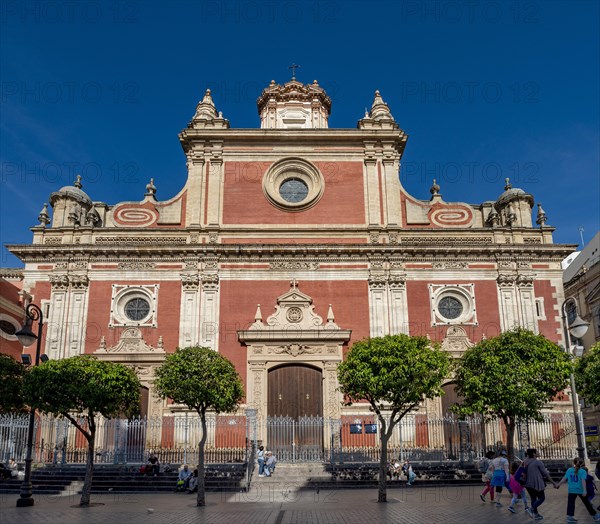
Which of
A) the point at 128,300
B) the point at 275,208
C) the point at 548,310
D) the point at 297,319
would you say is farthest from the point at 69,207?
→ the point at 548,310

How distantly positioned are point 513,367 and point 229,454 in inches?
468

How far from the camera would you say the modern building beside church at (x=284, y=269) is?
86.7 ft

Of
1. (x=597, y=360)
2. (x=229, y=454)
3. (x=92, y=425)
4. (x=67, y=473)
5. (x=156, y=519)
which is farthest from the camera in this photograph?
(x=229, y=454)

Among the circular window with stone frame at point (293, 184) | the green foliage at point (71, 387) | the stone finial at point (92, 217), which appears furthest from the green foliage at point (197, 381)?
the stone finial at point (92, 217)

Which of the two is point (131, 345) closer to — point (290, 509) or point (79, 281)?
point (79, 281)

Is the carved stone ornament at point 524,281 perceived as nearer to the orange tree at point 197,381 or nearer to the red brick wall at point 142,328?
the orange tree at point 197,381

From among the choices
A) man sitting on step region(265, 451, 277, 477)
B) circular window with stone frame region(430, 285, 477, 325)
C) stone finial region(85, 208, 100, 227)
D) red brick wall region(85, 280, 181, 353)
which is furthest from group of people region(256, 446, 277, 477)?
stone finial region(85, 208, 100, 227)

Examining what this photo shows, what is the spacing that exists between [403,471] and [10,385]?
1474cm

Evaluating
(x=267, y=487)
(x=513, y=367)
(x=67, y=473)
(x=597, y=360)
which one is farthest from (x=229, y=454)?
(x=597, y=360)

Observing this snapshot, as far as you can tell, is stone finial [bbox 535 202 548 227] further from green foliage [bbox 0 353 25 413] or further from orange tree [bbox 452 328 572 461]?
green foliage [bbox 0 353 25 413]

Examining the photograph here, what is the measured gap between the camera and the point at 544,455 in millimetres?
24672

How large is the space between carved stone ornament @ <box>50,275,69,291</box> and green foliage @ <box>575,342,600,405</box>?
71.9ft

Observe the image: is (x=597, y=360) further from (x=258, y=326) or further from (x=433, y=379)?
(x=258, y=326)

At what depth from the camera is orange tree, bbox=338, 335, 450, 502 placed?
59.6 ft
